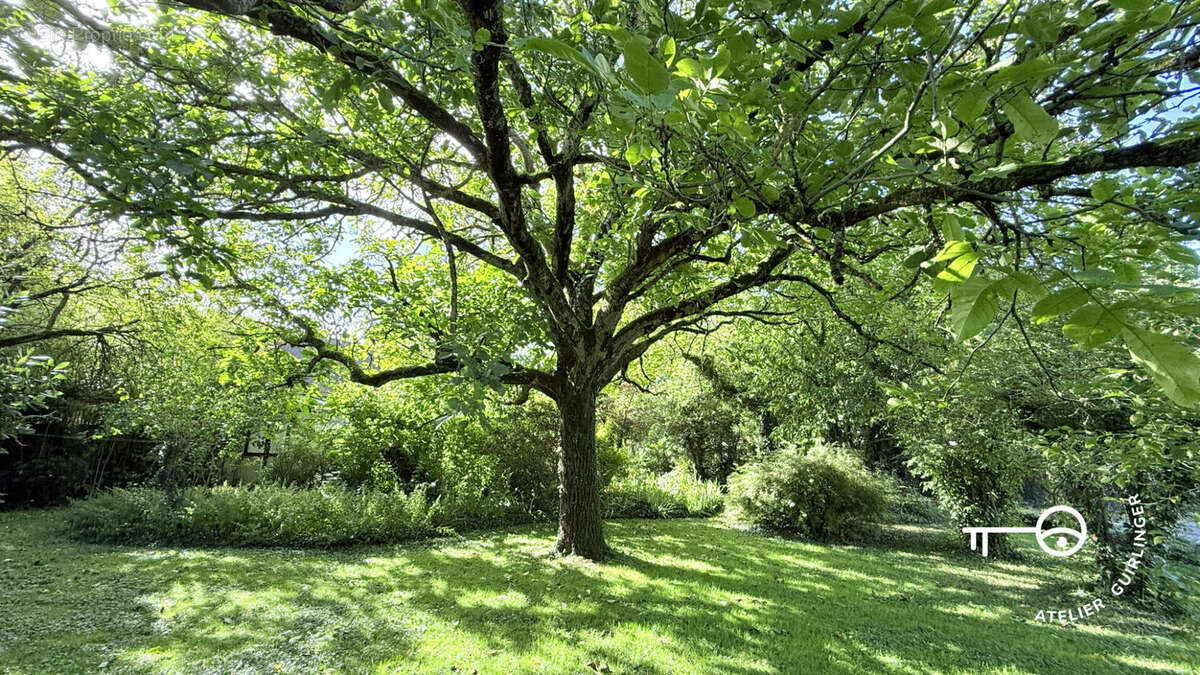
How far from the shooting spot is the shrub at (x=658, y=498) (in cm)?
1147

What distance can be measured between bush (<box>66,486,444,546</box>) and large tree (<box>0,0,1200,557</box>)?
283cm

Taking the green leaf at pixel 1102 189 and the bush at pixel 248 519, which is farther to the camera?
the bush at pixel 248 519

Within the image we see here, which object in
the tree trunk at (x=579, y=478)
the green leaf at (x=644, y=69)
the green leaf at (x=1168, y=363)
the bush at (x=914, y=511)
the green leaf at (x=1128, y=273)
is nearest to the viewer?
the green leaf at (x=1168, y=363)

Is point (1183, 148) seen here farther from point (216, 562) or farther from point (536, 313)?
point (216, 562)

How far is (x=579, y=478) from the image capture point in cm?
698

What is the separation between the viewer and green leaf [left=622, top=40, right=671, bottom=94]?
2.56ft

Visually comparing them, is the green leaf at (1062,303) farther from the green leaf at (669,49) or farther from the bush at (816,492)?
the bush at (816,492)

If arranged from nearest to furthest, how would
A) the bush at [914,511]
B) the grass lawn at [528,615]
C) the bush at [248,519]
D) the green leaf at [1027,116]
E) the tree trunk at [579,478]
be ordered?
the green leaf at [1027,116], the grass lawn at [528,615], the tree trunk at [579,478], the bush at [248,519], the bush at [914,511]

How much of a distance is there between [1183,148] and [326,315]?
8.06 meters

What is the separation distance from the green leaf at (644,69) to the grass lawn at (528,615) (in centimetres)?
426

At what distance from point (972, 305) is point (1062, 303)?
0.12 meters

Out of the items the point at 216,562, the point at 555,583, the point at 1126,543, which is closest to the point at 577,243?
the point at 555,583
